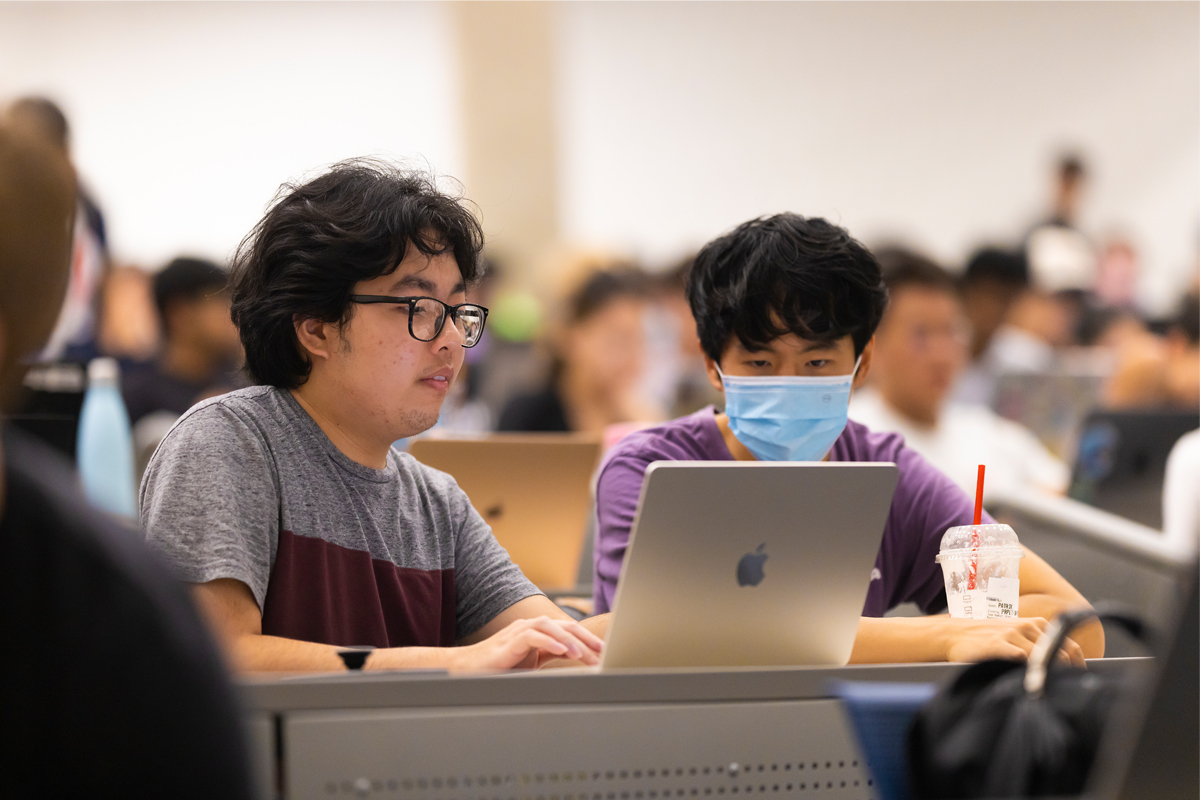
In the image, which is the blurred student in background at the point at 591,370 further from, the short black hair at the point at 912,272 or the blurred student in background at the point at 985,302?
the blurred student in background at the point at 985,302

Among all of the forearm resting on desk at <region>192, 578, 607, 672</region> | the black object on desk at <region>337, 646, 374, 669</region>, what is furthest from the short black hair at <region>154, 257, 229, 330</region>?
the black object on desk at <region>337, 646, 374, 669</region>

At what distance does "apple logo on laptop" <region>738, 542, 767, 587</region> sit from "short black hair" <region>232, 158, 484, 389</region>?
0.64 metres

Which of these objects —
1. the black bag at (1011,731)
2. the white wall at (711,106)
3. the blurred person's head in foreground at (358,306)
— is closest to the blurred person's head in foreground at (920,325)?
the blurred person's head in foreground at (358,306)

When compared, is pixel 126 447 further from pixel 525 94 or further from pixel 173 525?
pixel 525 94

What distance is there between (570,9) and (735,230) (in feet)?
26.9

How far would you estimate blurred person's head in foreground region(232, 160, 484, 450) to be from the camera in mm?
1535

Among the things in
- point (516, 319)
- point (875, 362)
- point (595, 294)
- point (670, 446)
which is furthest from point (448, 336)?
point (516, 319)

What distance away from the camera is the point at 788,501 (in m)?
1.19

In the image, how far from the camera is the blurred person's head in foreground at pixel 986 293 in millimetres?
4785

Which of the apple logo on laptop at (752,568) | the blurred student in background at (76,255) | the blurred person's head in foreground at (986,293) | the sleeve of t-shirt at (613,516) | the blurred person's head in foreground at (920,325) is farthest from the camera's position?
the blurred person's head in foreground at (986,293)

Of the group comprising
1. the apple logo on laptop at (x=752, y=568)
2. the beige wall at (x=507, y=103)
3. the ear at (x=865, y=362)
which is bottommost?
the apple logo on laptop at (x=752, y=568)

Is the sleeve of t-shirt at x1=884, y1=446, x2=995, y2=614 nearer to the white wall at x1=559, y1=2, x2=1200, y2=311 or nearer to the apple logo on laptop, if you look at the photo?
the apple logo on laptop

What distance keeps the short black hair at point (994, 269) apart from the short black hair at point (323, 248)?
3.67 metres

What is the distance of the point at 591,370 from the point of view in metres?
3.85
